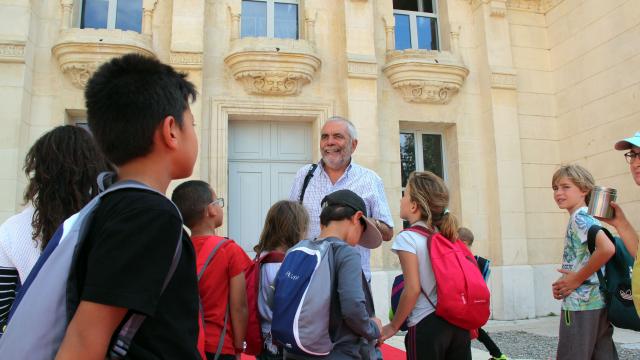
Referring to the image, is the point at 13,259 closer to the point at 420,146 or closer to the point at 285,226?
the point at 285,226

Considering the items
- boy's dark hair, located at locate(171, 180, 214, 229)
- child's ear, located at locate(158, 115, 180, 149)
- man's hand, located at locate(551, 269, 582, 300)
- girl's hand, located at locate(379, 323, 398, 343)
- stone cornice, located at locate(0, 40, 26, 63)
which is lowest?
girl's hand, located at locate(379, 323, 398, 343)

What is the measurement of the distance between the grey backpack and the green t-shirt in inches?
123

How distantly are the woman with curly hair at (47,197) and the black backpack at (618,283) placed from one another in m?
3.13

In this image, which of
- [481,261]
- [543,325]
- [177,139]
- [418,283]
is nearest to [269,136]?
[481,261]

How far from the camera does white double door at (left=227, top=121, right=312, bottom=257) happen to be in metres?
8.74

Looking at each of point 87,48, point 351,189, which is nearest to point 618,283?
point 351,189

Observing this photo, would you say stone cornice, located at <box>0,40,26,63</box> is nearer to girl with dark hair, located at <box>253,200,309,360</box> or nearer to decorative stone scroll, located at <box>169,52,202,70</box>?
decorative stone scroll, located at <box>169,52,202,70</box>

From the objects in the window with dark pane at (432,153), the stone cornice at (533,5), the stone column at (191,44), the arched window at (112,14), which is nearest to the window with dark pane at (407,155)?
the window with dark pane at (432,153)

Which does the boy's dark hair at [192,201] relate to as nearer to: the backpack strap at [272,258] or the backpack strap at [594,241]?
the backpack strap at [272,258]

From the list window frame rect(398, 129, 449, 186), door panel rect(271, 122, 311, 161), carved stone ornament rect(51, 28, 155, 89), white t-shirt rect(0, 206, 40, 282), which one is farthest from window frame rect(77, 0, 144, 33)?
white t-shirt rect(0, 206, 40, 282)

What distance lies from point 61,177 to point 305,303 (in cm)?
127

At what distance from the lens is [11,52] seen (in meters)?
7.73

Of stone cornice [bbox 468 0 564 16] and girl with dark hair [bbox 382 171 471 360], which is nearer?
girl with dark hair [bbox 382 171 471 360]

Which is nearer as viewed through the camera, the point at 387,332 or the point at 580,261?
the point at 387,332
